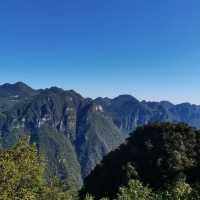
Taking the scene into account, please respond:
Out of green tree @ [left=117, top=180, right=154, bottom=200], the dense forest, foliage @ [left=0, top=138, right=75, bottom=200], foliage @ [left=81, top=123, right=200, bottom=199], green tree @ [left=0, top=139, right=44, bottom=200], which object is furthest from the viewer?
foliage @ [left=81, top=123, right=200, bottom=199]

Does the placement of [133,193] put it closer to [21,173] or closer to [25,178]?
[25,178]

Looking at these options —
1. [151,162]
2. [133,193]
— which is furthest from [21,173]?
[151,162]

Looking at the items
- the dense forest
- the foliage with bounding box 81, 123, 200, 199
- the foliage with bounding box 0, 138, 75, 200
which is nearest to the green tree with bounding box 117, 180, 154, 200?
the foliage with bounding box 0, 138, 75, 200

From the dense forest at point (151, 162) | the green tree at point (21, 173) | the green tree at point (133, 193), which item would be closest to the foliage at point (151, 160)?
the dense forest at point (151, 162)

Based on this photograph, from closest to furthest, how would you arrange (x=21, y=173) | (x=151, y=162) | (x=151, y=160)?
(x=21, y=173), (x=151, y=162), (x=151, y=160)

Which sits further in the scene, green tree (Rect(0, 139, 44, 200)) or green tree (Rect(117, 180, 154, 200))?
green tree (Rect(117, 180, 154, 200))

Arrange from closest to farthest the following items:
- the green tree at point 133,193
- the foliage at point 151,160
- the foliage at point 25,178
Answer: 1. the foliage at point 25,178
2. the green tree at point 133,193
3. the foliage at point 151,160

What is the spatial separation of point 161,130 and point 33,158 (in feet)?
244

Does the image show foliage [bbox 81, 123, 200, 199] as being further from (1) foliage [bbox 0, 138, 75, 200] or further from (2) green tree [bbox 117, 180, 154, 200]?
(2) green tree [bbox 117, 180, 154, 200]

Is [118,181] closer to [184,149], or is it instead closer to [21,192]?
[184,149]

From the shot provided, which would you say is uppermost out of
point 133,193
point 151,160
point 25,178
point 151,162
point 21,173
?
point 21,173

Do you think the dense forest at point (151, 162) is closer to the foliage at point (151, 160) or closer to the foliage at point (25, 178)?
the foliage at point (151, 160)

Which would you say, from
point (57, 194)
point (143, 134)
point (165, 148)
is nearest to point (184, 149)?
point (165, 148)

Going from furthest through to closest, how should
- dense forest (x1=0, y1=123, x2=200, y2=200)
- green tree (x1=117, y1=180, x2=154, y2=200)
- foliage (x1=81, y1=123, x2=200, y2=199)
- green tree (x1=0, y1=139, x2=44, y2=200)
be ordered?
foliage (x1=81, y1=123, x2=200, y2=199) → dense forest (x1=0, y1=123, x2=200, y2=200) → green tree (x1=117, y1=180, x2=154, y2=200) → green tree (x1=0, y1=139, x2=44, y2=200)
